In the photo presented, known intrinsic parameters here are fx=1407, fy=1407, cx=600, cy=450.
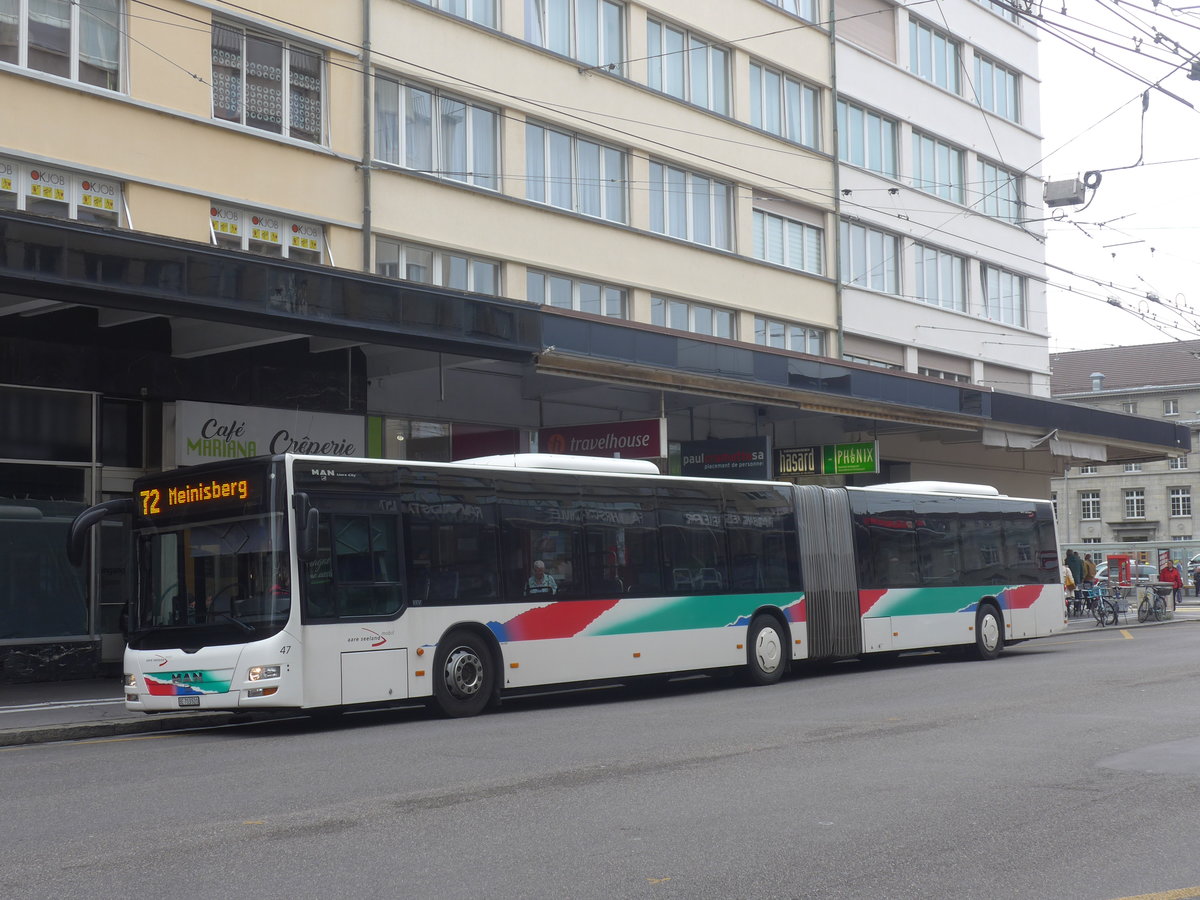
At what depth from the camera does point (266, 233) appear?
2167 cm

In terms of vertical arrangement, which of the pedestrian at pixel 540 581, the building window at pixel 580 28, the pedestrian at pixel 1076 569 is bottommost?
the pedestrian at pixel 1076 569

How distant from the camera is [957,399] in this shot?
31.3 meters

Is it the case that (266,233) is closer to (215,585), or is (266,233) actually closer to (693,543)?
(693,543)

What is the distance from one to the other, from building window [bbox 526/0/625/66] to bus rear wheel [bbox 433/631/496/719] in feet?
50.5

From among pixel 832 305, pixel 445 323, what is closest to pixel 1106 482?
pixel 832 305

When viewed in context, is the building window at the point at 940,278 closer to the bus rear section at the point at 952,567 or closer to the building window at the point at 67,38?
the bus rear section at the point at 952,567

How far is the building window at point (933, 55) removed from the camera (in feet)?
128

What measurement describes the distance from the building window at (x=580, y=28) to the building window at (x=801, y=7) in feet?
20.6

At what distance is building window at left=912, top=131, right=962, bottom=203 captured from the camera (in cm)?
3884

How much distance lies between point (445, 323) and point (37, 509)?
5973 millimetres

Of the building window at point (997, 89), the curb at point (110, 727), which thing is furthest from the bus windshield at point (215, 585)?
the building window at point (997, 89)

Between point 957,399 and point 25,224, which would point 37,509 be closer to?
point 25,224

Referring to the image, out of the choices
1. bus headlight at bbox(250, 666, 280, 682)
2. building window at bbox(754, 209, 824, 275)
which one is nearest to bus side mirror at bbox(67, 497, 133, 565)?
bus headlight at bbox(250, 666, 280, 682)

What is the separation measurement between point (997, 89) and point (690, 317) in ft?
59.0
